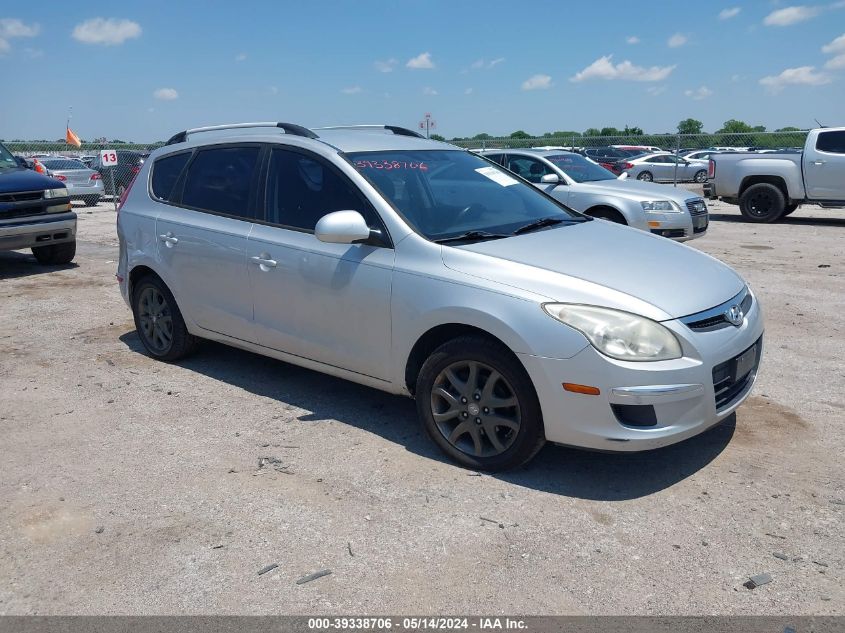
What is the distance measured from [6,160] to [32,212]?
1226 millimetres

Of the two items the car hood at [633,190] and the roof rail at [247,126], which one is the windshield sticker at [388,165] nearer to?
the roof rail at [247,126]

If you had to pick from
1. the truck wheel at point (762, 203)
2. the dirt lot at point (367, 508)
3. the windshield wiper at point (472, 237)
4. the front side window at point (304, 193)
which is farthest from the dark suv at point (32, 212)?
the truck wheel at point (762, 203)

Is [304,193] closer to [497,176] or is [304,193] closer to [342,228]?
[342,228]

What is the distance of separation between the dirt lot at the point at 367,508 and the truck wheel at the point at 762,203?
10678mm

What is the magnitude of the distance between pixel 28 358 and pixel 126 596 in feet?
13.3

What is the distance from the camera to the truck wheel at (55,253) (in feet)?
36.6

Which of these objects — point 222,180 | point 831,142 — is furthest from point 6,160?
point 831,142

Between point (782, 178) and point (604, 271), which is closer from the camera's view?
point (604, 271)

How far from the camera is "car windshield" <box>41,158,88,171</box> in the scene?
21.9 metres

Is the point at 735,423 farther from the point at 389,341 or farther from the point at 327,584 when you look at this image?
the point at 327,584

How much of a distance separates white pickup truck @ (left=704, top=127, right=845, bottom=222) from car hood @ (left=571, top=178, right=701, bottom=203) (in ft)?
16.4

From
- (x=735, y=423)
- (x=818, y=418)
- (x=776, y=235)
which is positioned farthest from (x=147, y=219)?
(x=776, y=235)

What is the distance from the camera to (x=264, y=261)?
5.06 meters

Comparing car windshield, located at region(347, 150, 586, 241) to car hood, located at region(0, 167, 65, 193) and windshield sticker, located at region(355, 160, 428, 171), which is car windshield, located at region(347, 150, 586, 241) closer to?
windshield sticker, located at region(355, 160, 428, 171)
